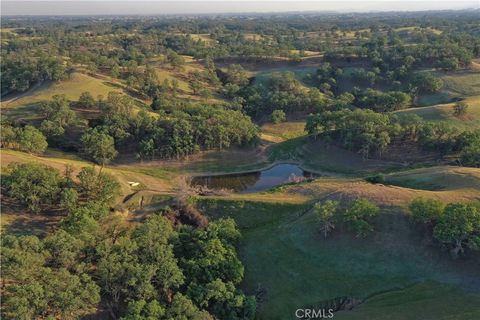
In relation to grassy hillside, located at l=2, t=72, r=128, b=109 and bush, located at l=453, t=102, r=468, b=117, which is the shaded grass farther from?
grassy hillside, located at l=2, t=72, r=128, b=109

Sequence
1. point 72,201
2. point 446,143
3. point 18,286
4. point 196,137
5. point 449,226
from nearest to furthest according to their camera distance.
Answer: point 18,286 → point 449,226 → point 72,201 → point 446,143 → point 196,137

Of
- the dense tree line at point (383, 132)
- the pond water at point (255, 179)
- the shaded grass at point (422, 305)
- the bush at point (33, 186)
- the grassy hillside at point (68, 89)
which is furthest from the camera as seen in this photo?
the grassy hillside at point (68, 89)

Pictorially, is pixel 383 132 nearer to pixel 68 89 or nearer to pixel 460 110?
pixel 460 110

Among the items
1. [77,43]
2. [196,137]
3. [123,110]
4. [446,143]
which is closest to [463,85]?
[446,143]

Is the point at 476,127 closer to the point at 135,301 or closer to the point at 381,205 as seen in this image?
the point at 381,205

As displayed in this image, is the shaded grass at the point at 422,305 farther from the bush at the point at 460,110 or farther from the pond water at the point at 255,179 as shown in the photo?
the bush at the point at 460,110

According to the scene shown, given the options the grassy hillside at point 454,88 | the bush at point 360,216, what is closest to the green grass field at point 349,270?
the bush at point 360,216

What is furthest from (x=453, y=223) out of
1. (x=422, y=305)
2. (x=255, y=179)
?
(x=255, y=179)
